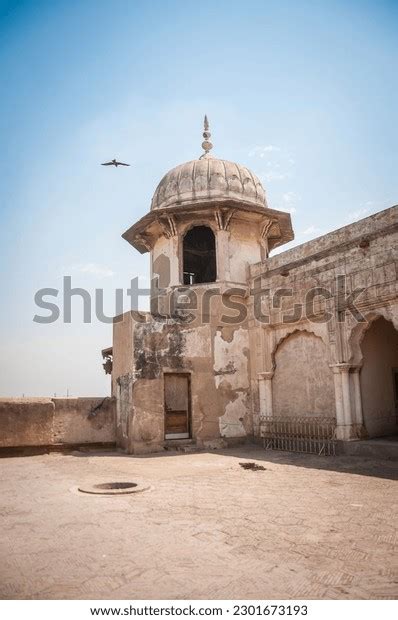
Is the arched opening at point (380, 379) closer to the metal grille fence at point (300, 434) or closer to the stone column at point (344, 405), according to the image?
the stone column at point (344, 405)

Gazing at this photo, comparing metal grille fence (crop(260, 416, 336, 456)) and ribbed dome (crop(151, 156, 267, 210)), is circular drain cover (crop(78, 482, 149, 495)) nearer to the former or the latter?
metal grille fence (crop(260, 416, 336, 456))

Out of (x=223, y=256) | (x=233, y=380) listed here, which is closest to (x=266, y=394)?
(x=233, y=380)

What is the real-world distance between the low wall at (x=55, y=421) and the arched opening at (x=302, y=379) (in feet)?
15.2

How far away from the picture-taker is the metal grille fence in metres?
10.3

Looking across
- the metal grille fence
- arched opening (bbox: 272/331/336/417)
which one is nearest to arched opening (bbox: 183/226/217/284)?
arched opening (bbox: 272/331/336/417)

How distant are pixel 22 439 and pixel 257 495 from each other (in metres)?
6.90

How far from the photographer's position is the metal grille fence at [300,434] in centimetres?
1032

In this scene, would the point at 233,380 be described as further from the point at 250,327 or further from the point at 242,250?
the point at 242,250

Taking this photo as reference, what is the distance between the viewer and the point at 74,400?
11516 mm

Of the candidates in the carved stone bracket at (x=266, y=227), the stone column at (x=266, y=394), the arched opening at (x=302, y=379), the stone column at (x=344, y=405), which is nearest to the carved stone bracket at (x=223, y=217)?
the carved stone bracket at (x=266, y=227)

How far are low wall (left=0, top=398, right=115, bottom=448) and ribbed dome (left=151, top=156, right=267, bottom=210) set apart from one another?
6.71 m

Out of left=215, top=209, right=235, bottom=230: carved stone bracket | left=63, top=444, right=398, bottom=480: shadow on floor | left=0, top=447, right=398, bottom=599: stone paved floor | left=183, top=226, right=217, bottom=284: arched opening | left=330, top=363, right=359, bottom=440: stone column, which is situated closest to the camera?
left=0, top=447, right=398, bottom=599: stone paved floor
